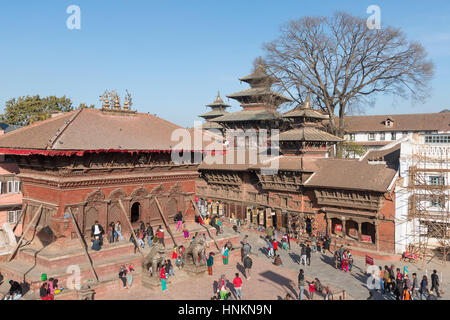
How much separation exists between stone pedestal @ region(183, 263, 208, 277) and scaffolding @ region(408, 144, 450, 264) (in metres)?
12.9

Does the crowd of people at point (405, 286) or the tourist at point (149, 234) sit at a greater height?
the tourist at point (149, 234)

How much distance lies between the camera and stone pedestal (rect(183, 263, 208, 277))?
19.5m

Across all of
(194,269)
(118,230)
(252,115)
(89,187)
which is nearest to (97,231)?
(118,230)

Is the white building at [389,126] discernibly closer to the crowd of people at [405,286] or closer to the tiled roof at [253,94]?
the tiled roof at [253,94]

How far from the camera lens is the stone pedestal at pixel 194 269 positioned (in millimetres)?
19500

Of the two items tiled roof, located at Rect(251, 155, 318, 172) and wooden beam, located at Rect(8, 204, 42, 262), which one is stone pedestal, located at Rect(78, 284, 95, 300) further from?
tiled roof, located at Rect(251, 155, 318, 172)

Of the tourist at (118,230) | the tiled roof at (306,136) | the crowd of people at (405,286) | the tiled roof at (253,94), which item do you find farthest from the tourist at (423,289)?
the tiled roof at (253,94)

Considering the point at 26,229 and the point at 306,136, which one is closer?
the point at 26,229

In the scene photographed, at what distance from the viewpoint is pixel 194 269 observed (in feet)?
64.1

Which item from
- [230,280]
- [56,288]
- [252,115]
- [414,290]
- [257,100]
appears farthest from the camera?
[257,100]

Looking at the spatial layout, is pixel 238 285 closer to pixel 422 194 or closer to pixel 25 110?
pixel 422 194

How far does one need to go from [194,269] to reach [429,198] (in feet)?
49.1

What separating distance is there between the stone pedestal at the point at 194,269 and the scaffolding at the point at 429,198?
507 inches

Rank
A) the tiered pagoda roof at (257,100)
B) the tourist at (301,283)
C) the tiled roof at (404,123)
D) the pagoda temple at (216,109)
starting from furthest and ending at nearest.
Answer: the pagoda temple at (216,109) < the tiled roof at (404,123) < the tiered pagoda roof at (257,100) < the tourist at (301,283)
